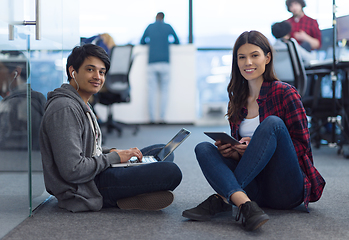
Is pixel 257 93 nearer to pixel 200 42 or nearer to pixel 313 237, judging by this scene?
pixel 313 237

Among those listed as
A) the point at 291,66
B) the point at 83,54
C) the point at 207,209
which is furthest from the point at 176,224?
the point at 291,66

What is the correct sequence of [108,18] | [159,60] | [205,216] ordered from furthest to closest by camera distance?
[108,18] → [159,60] → [205,216]

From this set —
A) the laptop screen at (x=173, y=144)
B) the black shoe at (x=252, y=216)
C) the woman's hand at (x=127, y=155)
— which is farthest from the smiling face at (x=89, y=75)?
the black shoe at (x=252, y=216)

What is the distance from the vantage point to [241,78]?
1.48 meters

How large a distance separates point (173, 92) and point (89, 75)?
13.1ft

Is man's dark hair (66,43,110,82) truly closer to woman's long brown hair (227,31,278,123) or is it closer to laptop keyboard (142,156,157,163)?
laptop keyboard (142,156,157,163)

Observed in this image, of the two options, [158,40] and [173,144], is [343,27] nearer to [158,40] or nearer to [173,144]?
[173,144]

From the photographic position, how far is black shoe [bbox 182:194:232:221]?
4.05ft

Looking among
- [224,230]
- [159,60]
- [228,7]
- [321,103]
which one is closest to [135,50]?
[159,60]

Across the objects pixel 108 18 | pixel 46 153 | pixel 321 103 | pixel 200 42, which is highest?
pixel 108 18

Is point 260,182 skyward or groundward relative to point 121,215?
skyward

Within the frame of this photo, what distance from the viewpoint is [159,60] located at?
4906 mm

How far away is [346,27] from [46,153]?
250cm

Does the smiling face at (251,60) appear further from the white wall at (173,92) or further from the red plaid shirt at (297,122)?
the white wall at (173,92)
